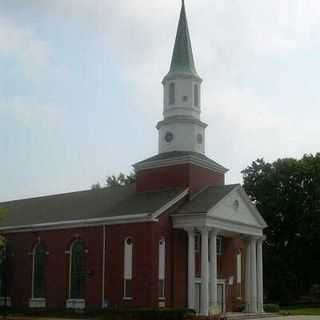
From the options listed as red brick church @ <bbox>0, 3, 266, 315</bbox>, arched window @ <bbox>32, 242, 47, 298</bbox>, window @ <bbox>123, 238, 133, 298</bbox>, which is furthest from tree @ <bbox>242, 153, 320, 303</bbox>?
window @ <bbox>123, 238, 133, 298</bbox>

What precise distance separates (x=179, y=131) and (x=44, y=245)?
41.9ft

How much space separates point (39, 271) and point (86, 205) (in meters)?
5.95

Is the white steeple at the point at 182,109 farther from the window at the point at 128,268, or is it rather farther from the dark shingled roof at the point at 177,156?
the window at the point at 128,268

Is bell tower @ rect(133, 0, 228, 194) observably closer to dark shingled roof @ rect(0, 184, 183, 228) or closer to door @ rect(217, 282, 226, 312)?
dark shingled roof @ rect(0, 184, 183, 228)

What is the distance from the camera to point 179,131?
46781 millimetres

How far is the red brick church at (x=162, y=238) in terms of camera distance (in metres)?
41.8

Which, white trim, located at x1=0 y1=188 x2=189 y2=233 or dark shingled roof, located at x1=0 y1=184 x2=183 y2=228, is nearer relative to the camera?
white trim, located at x1=0 y1=188 x2=189 y2=233

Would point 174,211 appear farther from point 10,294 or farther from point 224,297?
point 10,294

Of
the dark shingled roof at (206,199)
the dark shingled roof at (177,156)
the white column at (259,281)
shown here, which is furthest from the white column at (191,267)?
Answer: the white column at (259,281)

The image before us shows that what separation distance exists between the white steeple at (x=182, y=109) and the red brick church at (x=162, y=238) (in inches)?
2.8

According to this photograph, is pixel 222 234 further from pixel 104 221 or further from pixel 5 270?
pixel 5 270

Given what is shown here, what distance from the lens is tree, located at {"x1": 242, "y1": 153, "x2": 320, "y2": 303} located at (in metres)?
66.2

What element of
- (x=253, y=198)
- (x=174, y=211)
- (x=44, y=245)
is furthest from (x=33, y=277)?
(x=253, y=198)

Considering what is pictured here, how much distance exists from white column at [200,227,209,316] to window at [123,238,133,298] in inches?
178
